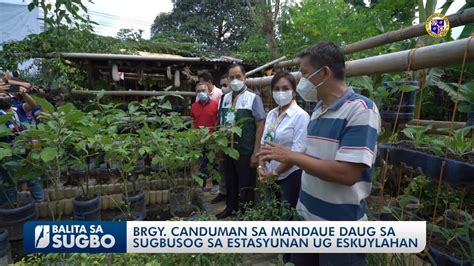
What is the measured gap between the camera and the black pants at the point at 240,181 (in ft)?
11.2

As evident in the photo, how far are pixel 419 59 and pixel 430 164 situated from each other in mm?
552

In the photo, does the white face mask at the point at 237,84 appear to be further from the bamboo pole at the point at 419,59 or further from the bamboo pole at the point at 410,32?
the bamboo pole at the point at 419,59

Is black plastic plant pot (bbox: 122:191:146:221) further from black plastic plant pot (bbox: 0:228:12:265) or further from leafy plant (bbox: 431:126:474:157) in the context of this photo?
leafy plant (bbox: 431:126:474:157)

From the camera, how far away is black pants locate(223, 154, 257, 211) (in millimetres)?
3402

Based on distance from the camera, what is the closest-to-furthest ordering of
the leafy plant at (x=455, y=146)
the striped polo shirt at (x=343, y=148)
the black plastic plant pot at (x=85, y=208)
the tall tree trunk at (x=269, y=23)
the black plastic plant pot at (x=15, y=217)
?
the striped polo shirt at (x=343, y=148)
the leafy plant at (x=455, y=146)
the black plastic plant pot at (x=85, y=208)
the black plastic plant pot at (x=15, y=217)
the tall tree trunk at (x=269, y=23)

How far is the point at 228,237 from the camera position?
1.51 meters

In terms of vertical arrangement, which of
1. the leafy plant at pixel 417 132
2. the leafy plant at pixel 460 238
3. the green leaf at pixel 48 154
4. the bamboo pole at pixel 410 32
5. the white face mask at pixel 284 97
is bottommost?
the leafy plant at pixel 460 238

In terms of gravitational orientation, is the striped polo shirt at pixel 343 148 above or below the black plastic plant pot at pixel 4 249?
above

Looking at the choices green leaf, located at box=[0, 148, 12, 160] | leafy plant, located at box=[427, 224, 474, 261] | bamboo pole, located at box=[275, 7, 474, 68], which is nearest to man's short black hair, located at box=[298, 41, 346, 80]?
leafy plant, located at box=[427, 224, 474, 261]

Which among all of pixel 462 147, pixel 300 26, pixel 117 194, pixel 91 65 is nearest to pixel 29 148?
pixel 117 194

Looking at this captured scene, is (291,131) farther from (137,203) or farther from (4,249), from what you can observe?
(4,249)

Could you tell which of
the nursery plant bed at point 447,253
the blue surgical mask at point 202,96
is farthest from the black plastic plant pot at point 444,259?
the blue surgical mask at point 202,96

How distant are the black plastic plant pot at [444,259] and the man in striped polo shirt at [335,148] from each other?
341 mm

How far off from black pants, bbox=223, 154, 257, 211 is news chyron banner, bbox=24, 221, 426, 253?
1.76m
